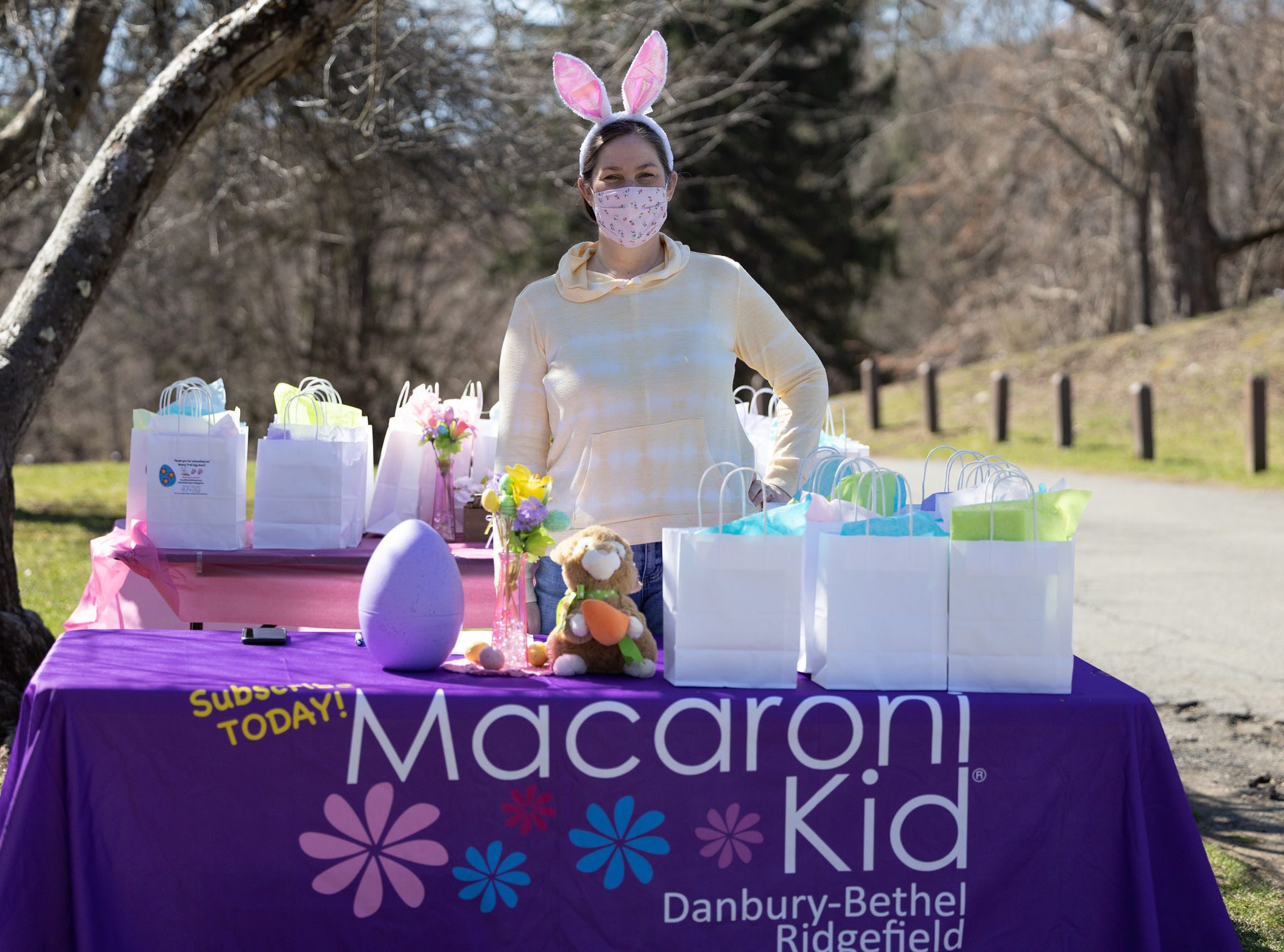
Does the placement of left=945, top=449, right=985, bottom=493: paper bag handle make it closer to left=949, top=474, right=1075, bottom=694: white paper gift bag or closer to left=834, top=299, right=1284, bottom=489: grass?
left=949, top=474, right=1075, bottom=694: white paper gift bag

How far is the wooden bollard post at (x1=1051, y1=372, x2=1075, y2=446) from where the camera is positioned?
1474 cm

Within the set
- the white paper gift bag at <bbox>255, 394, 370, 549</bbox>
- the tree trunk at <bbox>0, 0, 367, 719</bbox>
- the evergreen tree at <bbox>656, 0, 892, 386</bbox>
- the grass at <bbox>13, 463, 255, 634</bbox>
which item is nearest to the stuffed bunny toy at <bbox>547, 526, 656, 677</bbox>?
the white paper gift bag at <bbox>255, 394, 370, 549</bbox>

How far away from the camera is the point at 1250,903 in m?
3.55

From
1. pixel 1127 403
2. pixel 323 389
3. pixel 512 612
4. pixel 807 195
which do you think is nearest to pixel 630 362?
pixel 512 612

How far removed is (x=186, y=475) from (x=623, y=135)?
208 centimetres

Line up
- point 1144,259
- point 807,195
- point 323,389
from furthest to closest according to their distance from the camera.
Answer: point 807,195
point 1144,259
point 323,389

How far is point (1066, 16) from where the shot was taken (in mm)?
20641

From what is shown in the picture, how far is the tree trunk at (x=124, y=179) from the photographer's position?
492 centimetres

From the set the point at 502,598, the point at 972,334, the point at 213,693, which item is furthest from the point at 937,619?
the point at 972,334

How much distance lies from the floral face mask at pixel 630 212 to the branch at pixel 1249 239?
763 inches

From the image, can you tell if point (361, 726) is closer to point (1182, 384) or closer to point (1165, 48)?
point (1182, 384)

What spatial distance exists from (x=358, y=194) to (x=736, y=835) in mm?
10860

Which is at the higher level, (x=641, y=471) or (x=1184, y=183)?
(x=1184, y=183)

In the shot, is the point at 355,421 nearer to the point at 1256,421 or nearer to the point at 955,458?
the point at 955,458
